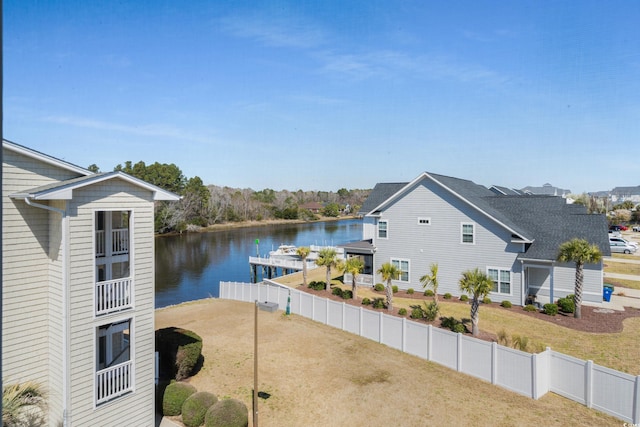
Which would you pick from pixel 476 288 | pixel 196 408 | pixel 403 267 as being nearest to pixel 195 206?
pixel 403 267

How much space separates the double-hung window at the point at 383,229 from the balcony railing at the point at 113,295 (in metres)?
21.7

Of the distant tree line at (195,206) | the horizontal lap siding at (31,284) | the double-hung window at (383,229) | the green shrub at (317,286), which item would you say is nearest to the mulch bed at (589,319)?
the green shrub at (317,286)

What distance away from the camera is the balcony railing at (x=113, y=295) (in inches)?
459

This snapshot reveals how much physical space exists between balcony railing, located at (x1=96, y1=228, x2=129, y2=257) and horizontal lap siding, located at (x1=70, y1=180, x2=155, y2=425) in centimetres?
149

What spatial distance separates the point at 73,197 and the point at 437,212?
23.3 metres

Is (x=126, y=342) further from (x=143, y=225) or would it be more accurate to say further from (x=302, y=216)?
(x=302, y=216)

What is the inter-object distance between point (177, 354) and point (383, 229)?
62.9 feet

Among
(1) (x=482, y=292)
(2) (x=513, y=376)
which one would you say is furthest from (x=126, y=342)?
(1) (x=482, y=292)

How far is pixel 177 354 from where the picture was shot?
51.7 feet

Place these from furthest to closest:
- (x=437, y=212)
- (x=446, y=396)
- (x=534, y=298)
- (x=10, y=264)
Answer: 1. (x=437, y=212)
2. (x=534, y=298)
3. (x=446, y=396)
4. (x=10, y=264)

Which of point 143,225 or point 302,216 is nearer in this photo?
point 143,225

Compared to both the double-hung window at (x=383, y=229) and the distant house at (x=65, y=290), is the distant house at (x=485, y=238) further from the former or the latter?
the distant house at (x=65, y=290)

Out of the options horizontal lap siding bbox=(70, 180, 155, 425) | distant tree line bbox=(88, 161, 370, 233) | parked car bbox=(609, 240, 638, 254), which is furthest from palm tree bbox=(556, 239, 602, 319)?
distant tree line bbox=(88, 161, 370, 233)

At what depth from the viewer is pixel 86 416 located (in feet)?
36.7
